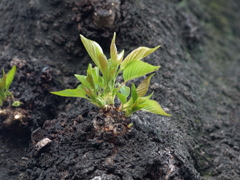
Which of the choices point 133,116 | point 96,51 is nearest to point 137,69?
point 96,51

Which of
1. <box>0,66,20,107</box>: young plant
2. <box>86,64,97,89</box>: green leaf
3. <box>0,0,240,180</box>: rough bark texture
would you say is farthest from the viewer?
<box>0,66,20,107</box>: young plant

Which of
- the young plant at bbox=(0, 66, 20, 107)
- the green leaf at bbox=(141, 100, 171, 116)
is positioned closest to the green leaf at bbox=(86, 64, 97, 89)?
the green leaf at bbox=(141, 100, 171, 116)

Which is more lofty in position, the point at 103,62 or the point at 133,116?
the point at 103,62

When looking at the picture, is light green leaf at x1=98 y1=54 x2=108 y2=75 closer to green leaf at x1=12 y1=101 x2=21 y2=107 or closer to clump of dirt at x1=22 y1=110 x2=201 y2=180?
clump of dirt at x1=22 y1=110 x2=201 y2=180

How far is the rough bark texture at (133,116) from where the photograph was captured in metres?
1.42

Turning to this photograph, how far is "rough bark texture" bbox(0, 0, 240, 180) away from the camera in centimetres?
142

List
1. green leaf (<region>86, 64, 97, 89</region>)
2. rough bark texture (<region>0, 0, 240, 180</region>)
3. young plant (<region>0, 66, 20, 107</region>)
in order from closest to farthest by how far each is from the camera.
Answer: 1. green leaf (<region>86, 64, 97, 89</region>)
2. rough bark texture (<region>0, 0, 240, 180</region>)
3. young plant (<region>0, 66, 20, 107</region>)

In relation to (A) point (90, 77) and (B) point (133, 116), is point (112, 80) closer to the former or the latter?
(A) point (90, 77)

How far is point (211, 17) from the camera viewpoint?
3.10m

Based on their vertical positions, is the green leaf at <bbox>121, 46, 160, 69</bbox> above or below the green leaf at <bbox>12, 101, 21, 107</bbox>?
above

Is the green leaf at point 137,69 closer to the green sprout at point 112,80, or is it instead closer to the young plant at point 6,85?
the green sprout at point 112,80

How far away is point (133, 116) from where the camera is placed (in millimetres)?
1581

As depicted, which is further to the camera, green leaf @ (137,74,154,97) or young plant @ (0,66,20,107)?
young plant @ (0,66,20,107)

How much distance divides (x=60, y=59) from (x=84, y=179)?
3.11 feet
